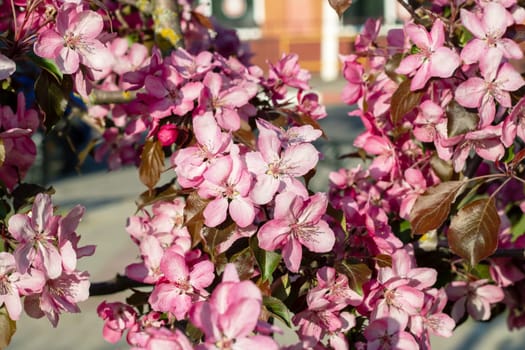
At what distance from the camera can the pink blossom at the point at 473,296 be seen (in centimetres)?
154

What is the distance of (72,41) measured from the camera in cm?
118

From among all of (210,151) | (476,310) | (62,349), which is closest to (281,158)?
(210,151)

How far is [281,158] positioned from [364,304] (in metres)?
0.29

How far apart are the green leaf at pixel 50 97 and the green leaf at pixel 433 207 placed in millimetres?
623

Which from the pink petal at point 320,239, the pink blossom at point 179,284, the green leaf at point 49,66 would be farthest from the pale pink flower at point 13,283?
the pink petal at point 320,239

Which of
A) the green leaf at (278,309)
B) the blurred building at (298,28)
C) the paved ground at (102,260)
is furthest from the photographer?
the blurred building at (298,28)

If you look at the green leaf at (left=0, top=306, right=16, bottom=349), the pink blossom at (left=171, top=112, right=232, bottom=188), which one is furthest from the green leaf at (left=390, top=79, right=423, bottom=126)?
the green leaf at (left=0, top=306, right=16, bottom=349)

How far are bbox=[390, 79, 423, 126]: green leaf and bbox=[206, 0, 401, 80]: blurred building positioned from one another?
49.0 feet

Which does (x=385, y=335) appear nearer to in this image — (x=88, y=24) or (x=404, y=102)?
(x=404, y=102)

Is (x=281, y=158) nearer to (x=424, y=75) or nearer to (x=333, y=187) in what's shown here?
(x=424, y=75)

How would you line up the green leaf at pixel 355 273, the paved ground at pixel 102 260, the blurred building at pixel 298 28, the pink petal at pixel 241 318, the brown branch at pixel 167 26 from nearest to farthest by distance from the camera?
the pink petal at pixel 241 318 < the green leaf at pixel 355 273 < the brown branch at pixel 167 26 < the paved ground at pixel 102 260 < the blurred building at pixel 298 28

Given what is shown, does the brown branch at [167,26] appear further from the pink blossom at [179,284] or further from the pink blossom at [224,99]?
the pink blossom at [179,284]

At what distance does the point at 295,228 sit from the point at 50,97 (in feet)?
1.50

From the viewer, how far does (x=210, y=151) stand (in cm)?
113
